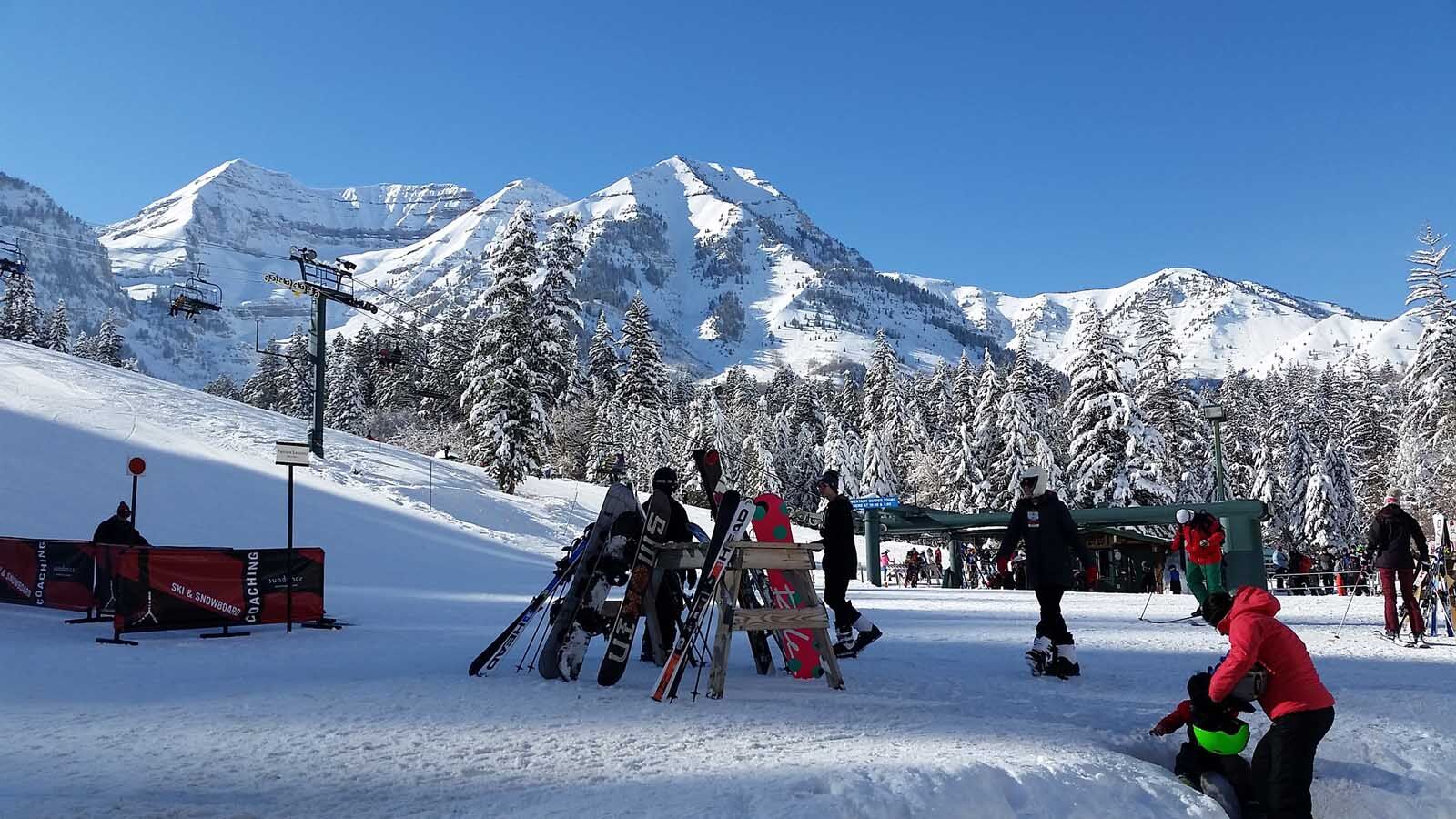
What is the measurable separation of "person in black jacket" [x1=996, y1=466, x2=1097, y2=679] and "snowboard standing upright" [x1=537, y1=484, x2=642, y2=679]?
131 inches

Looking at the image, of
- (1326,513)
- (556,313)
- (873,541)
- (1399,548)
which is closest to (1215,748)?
(1399,548)

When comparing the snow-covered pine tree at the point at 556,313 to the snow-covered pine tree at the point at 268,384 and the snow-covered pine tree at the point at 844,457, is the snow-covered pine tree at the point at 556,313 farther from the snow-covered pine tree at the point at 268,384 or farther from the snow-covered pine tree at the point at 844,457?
the snow-covered pine tree at the point at 268,384

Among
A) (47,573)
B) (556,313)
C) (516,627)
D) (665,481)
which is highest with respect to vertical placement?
(556,313)

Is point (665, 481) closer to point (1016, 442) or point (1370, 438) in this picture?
point (1016, 442)

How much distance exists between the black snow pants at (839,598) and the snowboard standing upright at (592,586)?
214 cm

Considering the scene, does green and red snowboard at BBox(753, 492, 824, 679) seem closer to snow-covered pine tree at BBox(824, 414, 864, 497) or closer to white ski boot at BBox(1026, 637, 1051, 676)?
white ski boot at BBox(1026, 637, 1051, 676)

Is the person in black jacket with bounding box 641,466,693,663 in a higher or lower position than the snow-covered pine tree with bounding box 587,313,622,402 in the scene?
lower

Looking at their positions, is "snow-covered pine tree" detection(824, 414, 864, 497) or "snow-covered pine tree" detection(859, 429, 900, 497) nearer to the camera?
"snow-covered pine tree" detection(859, 429, 900, 497)

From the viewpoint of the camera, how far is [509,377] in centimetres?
3700

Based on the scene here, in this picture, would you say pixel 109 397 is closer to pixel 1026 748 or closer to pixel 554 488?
pixel 554 488

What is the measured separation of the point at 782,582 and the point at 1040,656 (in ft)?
8.60

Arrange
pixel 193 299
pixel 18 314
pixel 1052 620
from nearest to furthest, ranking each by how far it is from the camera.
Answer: pixel 1052 620, pixel 193 299, pixel 18 314

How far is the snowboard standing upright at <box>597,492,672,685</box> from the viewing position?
6992 millimetres

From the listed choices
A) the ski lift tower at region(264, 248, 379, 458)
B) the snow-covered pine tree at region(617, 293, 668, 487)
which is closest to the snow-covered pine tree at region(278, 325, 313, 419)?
the snow-covered pine tree at region(617, 293, 668, 487)
